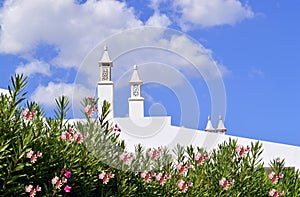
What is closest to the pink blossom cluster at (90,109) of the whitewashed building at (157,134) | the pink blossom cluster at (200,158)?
the pink blossom cluster at (200,158)

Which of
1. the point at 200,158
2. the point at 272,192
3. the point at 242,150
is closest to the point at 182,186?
the point at 200,158

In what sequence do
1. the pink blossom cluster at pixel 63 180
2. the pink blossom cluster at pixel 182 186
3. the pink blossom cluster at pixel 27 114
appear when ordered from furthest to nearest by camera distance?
the pink blossom cluster at pixel 182 186 < the pink blossom cluster at pixel 27 114 < the pink blossom cluster at pixel 63 180

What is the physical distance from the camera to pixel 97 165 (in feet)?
14.1

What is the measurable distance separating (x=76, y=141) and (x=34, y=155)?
0.68 m

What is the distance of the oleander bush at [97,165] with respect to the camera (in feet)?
11.8

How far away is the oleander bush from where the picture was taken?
3.61 metres

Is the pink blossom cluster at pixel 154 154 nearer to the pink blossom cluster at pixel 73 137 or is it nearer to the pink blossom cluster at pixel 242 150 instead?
the pink blossom cluster at pixel 242 150

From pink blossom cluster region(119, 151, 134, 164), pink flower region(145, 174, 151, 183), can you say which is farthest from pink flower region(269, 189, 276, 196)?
pink blossom cluster region(119, 151, 134, 164)

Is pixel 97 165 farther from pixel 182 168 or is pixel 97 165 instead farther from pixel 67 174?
pixel 182 168

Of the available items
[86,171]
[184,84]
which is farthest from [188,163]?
[86,171]

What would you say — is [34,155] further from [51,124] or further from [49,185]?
[51,124]

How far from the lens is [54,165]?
382cm

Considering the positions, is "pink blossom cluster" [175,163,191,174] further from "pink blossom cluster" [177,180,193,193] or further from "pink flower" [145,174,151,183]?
"pink flower" [145,174,151,183]

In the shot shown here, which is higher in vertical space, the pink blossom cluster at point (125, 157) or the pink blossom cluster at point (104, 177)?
the pink blossom cluster at point (125, 157)
